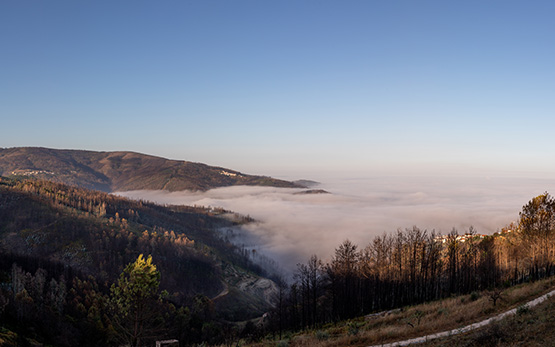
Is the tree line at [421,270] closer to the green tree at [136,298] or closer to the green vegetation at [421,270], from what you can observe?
the green vegetation at [421,270]

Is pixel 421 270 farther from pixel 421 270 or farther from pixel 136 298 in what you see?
pixel 136 298

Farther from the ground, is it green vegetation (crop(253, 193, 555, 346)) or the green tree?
the green tree

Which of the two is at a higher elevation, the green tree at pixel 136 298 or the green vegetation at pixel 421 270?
the green tree at pixel 136 298

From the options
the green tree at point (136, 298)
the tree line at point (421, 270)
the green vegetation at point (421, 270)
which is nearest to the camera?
the green tree at point (136, 298)

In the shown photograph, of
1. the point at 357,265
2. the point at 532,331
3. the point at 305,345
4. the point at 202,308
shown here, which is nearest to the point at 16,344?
the point at 305,345

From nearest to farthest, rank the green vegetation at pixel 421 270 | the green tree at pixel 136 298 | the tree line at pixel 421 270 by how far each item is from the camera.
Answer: the green tree at pixel 136 298 → the green vegetation at pixel 421 270 → the tree line at pixel 421 270

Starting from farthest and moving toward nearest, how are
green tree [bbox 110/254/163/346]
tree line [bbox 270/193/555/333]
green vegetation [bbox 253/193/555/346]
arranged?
tree line [bbox 270/193/555/333] → green vegetation [bbox 253/193/555/346] → green tree [bbox 110/254/163/346]

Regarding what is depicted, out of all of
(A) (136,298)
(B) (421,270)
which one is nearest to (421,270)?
(B) (421,270)

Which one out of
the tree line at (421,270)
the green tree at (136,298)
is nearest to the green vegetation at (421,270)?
the tree line at (421,270)

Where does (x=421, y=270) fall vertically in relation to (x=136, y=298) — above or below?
below

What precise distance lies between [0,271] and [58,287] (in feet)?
98.0

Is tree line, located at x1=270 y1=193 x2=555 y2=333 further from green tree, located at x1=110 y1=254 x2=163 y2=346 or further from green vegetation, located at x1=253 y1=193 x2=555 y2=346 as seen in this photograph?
green tree, located at x1=110 y1=254 x2=163 y2=346

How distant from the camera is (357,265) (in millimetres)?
86562

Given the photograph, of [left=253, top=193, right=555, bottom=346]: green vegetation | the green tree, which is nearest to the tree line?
[left=253, top=193, right=555, bottom=346]: green vegetation
